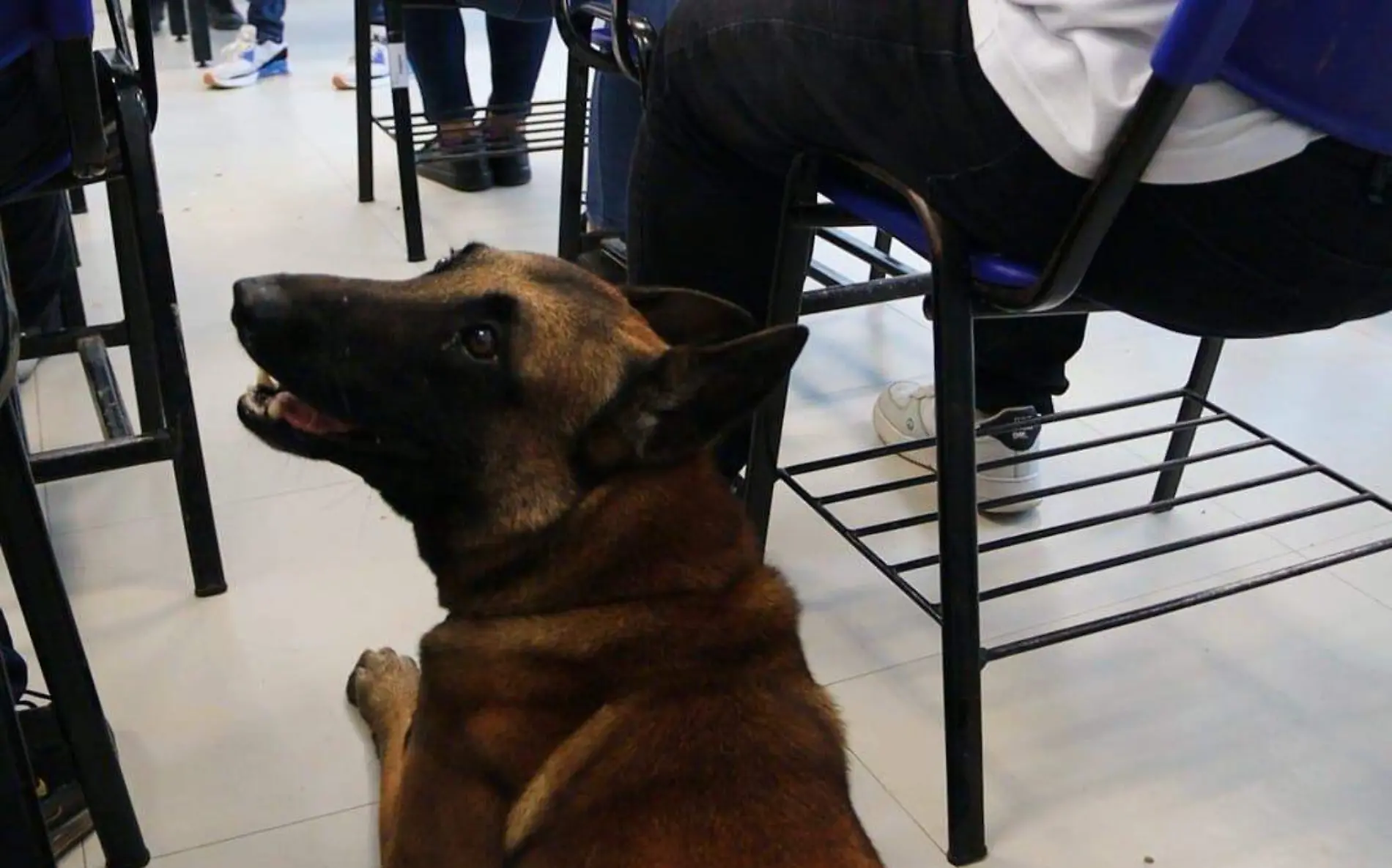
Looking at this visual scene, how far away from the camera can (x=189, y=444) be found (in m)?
1.44

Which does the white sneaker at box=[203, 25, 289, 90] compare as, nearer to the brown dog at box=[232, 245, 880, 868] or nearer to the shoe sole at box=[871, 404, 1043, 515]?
the shoe sole at box=[871, 404, 1043, 515]

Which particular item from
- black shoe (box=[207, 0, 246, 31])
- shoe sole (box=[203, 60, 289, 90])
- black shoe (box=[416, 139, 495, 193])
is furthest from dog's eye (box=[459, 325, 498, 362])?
black shoe (box=[207, 0, 246, 31])

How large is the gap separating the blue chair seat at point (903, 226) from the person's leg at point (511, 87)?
166 cm

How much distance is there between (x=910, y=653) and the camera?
4.88 ft

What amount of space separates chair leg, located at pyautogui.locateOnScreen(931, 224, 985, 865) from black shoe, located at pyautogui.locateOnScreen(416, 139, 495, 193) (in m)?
1.82

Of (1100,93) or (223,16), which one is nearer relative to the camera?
(1100,93)

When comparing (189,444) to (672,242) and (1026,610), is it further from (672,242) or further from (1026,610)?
(1026,610)

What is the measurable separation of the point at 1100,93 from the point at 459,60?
7.72 feet

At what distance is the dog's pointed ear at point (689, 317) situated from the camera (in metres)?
1.11

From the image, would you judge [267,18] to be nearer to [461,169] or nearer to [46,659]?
[461,169]

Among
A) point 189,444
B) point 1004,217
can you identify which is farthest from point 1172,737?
point 189,444

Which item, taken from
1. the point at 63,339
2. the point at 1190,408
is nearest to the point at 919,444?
the point at 1190,408

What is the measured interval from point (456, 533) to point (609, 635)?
0.54ft

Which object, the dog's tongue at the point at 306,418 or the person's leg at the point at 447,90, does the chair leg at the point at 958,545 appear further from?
the person's leg at the point at 447,90
